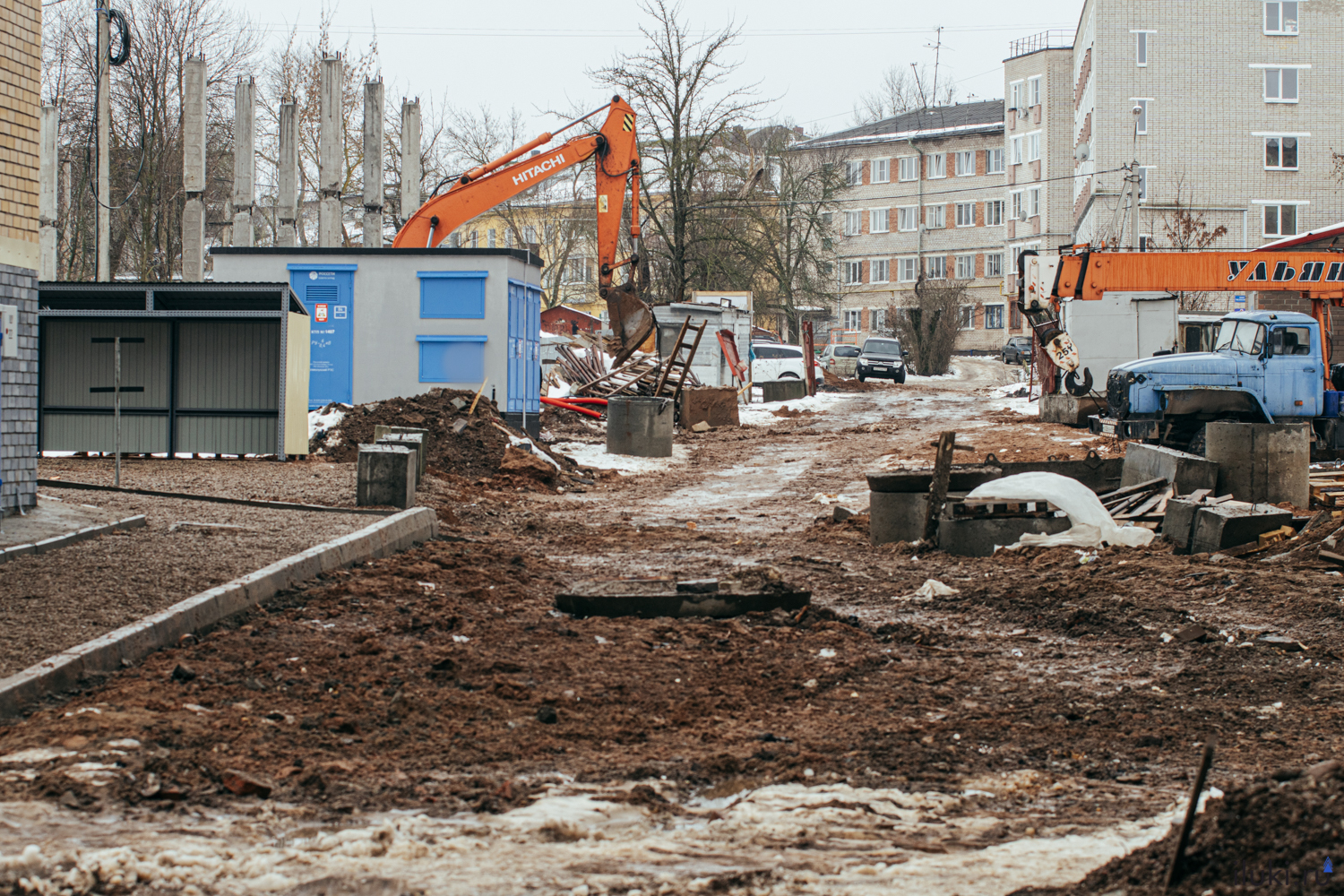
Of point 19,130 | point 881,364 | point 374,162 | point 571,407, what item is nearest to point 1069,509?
point 19,130

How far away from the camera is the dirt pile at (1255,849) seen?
3.02 meters

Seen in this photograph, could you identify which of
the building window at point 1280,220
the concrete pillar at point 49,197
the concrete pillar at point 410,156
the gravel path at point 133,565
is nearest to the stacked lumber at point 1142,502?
the gravel path at point 133,565

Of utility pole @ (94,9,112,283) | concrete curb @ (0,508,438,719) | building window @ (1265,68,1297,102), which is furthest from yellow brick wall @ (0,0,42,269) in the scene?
building window @ (1265,68,1297,102)

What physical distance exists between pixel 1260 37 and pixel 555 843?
57.7 m

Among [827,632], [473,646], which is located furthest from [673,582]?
[473,646]

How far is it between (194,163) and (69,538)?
57.8ft

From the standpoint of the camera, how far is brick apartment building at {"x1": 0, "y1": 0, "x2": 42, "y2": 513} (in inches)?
410

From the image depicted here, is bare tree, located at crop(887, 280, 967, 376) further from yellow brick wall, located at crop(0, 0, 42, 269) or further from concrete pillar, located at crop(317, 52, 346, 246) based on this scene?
yellow brick wall, located at crop(0, 0, 42, 269)

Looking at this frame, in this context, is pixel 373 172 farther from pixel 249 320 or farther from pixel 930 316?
pixel 930 316

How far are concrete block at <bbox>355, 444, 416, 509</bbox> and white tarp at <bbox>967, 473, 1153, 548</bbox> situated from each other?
5413mm

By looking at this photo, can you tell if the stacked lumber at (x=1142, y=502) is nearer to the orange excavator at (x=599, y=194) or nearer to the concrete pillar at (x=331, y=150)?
the orange excavator at (x=599, y=194)

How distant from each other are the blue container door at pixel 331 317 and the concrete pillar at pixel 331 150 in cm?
511

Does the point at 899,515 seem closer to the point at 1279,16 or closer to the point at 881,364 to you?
the point at 881,364

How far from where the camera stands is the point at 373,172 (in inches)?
981
